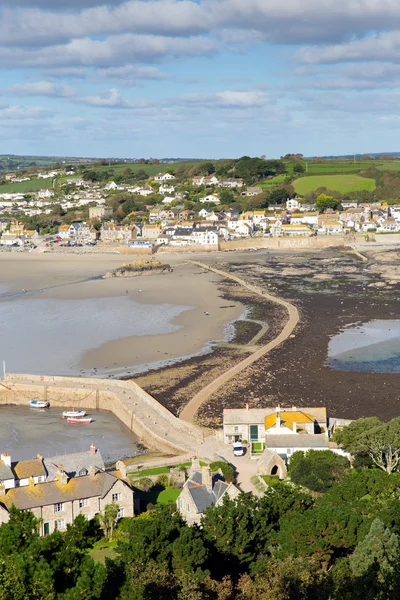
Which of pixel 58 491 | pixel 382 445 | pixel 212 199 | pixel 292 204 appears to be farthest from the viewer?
pixel 212 199

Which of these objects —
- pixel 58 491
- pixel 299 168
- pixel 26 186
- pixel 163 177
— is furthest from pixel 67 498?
pixel 26 186

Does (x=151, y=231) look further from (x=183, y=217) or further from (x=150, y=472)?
(x=150, y=472)

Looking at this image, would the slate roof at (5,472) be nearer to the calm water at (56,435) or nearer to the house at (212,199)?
the calm water at (56,435)

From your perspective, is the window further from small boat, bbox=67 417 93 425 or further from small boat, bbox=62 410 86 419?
small boat, bbox=62 410 86 419

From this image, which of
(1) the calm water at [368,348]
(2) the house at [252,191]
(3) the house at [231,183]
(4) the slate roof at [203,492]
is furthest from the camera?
(3) the house at [231,183]

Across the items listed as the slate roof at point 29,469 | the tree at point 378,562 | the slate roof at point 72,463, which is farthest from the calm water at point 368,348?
the tree at point 378,562

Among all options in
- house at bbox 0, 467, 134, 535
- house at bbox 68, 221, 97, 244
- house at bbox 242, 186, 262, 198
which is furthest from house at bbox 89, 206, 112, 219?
house at bbox 0, 467, 134, 535

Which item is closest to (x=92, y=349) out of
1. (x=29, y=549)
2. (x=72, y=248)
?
(x=29, y=549)

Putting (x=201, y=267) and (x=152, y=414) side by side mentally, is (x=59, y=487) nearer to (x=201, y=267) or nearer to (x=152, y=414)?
Result: (x=152, y=414)
